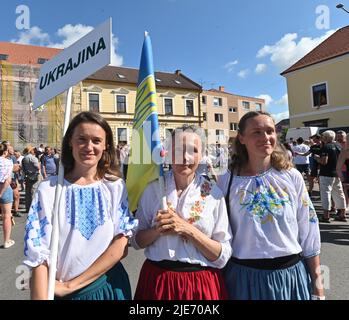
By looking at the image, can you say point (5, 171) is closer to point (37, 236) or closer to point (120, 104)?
point (37, 236)

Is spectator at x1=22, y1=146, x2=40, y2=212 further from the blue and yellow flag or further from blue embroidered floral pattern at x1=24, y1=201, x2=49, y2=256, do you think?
blue embroidered floral pattern at x1=24, y1=201, x2=49, y2=256

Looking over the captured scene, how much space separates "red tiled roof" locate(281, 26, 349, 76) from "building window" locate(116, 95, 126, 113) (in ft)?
53.8

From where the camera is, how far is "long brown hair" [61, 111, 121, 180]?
1868 millimetres

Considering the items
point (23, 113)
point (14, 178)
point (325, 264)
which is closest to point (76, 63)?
point (325, 264)

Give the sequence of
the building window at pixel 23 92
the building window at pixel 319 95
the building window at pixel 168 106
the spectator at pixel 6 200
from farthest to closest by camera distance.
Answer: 1. the building window at pixel 168 106
2. the building window at pixel 23 92
3. the building window at pixel 319 95
4. the spectator at pixel 6 200

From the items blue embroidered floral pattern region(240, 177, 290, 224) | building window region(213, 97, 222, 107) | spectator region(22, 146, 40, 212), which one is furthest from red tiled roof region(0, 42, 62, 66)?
blue embroidered floral pattern region(240, 177, 290, 224)

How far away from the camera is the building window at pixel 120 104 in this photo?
35000 mm

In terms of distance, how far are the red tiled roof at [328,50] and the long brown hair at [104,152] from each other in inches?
1046

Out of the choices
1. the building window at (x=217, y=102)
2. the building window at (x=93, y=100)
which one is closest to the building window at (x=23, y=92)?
the building window at (x=93, y=100)

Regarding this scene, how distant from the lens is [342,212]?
22.5 feet

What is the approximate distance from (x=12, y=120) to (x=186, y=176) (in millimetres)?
31935

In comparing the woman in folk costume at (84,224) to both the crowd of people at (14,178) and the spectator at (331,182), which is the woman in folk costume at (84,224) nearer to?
the crowd of people at (14,178)

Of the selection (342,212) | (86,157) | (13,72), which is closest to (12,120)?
(13,72)

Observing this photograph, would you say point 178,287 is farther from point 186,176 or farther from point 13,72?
point 13,72
